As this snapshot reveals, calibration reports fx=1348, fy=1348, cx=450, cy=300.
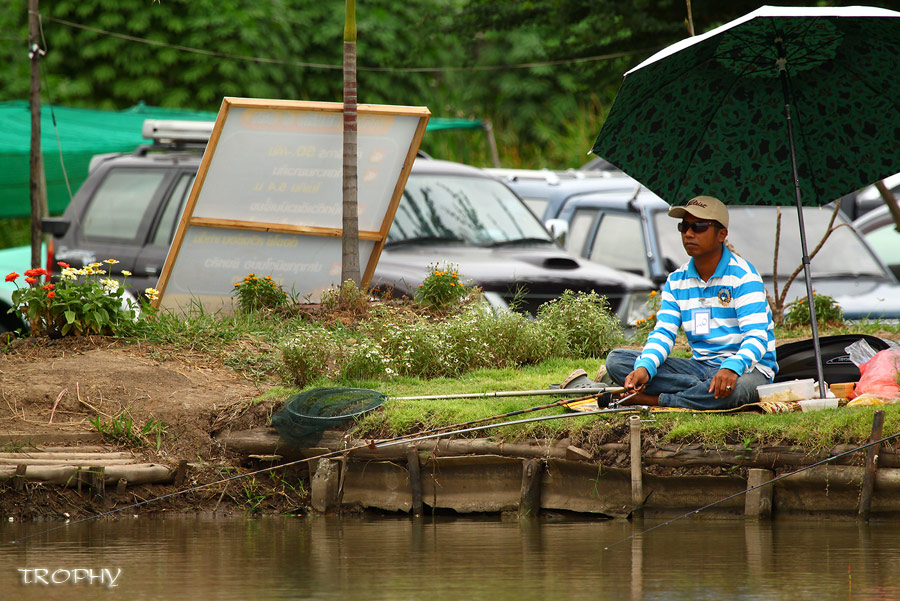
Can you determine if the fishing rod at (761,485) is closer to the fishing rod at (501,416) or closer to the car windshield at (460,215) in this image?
the fishing rod at (501,416)

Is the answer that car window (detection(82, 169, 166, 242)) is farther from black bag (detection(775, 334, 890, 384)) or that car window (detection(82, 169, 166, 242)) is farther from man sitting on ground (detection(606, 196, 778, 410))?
black bag (detection(775, 334, 890, 384))

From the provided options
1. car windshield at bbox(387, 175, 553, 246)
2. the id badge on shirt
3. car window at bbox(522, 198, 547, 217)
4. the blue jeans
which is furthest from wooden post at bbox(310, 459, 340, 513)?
car window at bbox(522, 198, 547, 217)

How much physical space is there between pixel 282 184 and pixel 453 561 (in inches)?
244

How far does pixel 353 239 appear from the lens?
11641mm

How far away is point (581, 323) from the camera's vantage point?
1097 cm

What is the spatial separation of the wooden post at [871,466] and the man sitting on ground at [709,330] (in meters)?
0.87

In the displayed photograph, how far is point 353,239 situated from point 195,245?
4.87 ft

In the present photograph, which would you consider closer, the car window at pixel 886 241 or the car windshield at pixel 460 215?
the car windshield at pixel 460 215

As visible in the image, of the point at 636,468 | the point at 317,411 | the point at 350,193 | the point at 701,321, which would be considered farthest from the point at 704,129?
the point at 350,193

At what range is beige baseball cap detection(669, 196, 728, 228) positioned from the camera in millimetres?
7941

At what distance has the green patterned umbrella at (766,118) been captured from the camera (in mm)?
8531

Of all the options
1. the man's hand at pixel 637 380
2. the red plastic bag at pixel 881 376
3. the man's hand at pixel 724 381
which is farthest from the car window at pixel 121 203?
the red plastic bag at pixel 881 376

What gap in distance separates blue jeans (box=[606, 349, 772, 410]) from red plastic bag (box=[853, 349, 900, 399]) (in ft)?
1.92

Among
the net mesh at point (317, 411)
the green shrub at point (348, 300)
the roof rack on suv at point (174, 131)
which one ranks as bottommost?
the net mesh at point (317, 411)
